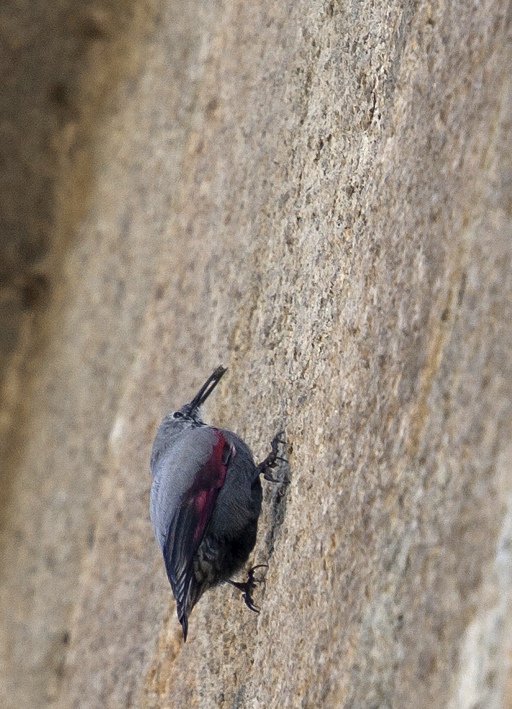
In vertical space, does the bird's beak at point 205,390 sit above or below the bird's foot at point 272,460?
above

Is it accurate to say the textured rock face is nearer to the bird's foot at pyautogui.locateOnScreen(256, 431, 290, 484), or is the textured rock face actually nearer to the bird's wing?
the bird's foot at pyautogui.locateOnScreen(256, 431, 290, 484)

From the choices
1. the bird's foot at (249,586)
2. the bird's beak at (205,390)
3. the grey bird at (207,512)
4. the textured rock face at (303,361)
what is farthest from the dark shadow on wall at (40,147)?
the bird's foot at (249,586)

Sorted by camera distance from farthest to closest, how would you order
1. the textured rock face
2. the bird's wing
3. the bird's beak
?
the bird's beak < the bird's wing < the textured rock face

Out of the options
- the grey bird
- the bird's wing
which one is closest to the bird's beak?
the grey bird

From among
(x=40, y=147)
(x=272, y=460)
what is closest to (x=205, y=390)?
(x=272, y=460)

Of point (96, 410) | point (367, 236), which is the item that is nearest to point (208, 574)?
point (367, 236)

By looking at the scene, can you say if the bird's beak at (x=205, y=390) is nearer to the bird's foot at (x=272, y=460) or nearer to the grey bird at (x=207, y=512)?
the grey bird at (x=207, y=512)

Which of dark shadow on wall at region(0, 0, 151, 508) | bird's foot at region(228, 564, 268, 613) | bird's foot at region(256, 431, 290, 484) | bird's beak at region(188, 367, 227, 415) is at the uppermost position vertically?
dark shadow on wall at region(0, 0, 151, 508)
